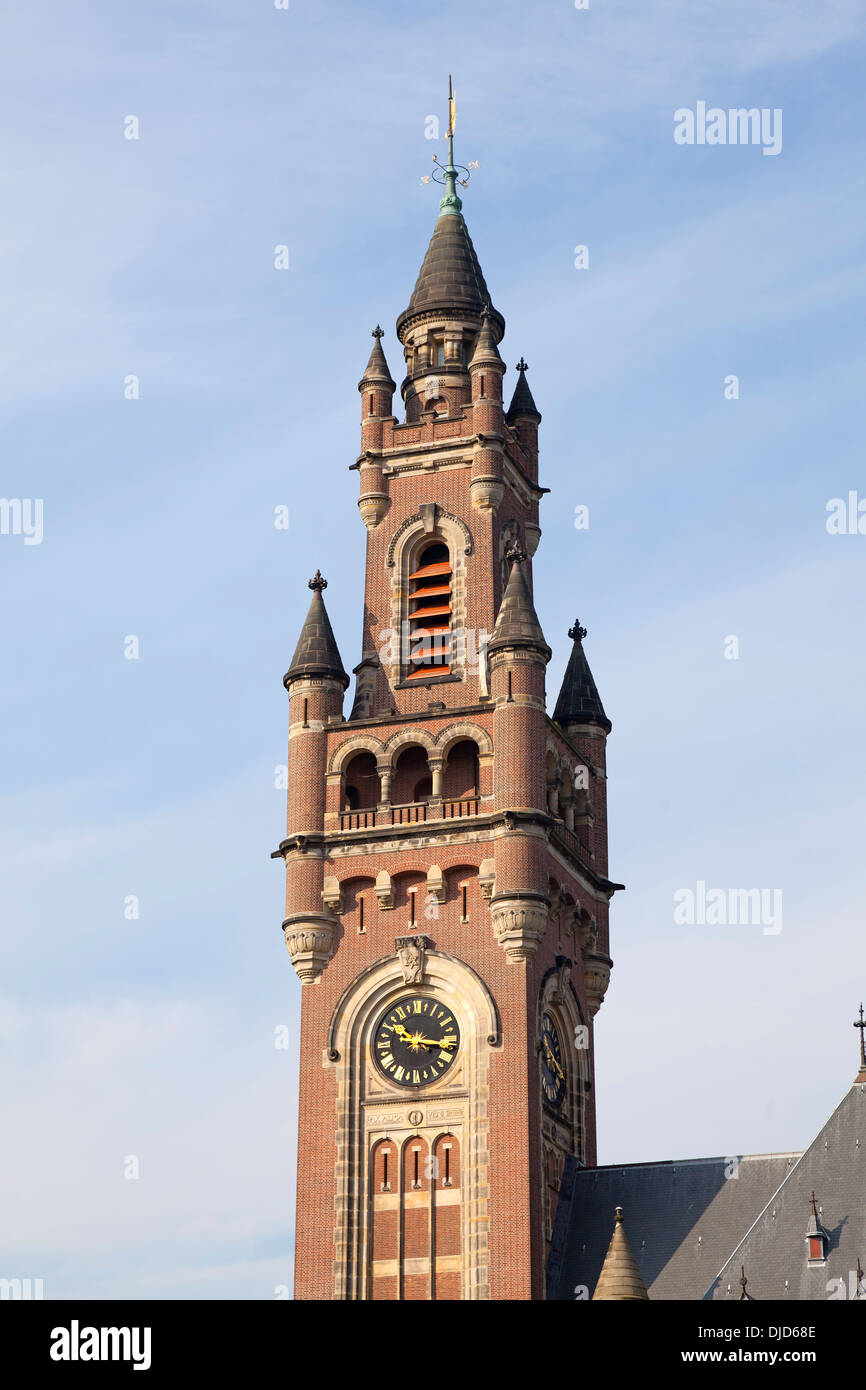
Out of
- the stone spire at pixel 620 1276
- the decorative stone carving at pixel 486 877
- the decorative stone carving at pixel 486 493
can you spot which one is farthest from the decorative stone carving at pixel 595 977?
the decorative stone carving at pixel 486 493

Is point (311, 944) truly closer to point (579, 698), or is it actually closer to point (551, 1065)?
point (551, 1065)

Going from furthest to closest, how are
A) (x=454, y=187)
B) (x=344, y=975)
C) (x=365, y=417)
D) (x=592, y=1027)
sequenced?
(x=454, y=187) < (x=365, y=417) < (x=592, y=1027) < (x=344, y=975)

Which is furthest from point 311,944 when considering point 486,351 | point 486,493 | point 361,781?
point 486,351

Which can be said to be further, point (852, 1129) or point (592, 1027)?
point (592, 1027)

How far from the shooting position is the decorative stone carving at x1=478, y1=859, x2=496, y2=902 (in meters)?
69.0

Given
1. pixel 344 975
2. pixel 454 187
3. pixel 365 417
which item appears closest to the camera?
pixel 344 975

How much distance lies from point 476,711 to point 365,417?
13225 millimetres

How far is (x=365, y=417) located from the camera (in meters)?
79.5

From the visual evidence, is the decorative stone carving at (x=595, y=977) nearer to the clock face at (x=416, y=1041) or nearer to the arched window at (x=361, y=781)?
the clock face at (x=416, y=1041)

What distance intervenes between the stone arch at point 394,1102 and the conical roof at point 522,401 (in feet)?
73.7

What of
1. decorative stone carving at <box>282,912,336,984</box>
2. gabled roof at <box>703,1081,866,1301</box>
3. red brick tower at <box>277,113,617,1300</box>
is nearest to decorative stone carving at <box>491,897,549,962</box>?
red brick tower at <box>277,113,617,1300</box>

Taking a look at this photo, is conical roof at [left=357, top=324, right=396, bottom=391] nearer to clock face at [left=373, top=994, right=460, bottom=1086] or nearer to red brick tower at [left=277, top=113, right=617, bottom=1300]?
red brick tower at [left=277, top=113, right=617, bottom=1300]
